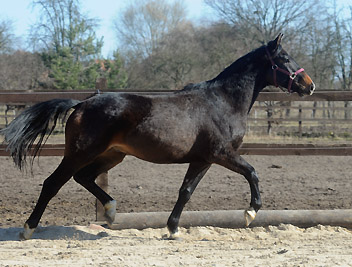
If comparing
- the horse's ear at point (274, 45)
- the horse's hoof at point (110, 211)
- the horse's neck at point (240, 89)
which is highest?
the horse's ear at point (274, 45)

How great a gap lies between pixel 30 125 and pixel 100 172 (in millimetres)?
862

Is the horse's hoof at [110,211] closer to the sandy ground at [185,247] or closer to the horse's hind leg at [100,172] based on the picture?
the horse's hind leg at [100,172]

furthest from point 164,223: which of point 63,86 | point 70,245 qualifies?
point 63,86

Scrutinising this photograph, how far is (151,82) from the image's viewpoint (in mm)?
29016

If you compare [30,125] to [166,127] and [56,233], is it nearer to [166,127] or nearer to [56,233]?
[56,233]

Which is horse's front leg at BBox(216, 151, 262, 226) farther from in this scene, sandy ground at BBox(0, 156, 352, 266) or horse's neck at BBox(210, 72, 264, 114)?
horse's neck at BBox(210, 72, 264, 114)

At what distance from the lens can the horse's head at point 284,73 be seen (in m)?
5.07

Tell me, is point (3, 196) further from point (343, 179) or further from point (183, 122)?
point (343, 179)

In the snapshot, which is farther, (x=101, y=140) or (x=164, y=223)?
(x=164, y=223)

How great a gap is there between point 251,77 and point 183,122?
94 cm

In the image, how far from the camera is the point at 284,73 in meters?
5.08

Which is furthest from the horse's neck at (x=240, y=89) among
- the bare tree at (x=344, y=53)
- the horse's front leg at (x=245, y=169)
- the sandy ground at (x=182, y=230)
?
the bare tree at (x=344, y=53)

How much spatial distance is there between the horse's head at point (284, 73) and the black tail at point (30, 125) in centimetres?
204

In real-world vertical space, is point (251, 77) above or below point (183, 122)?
above
